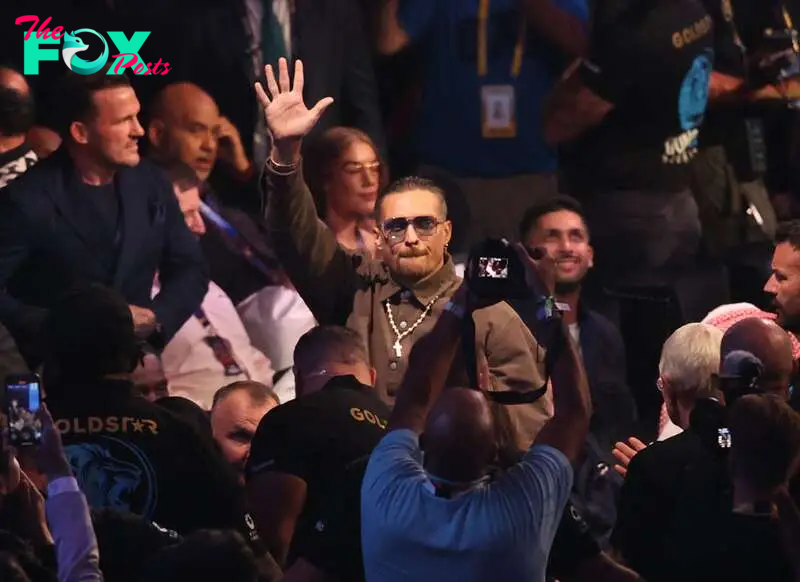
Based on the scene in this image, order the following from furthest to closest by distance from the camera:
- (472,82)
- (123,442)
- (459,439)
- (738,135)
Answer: (738,135)
(472,82)
(123,442)
(459,439)

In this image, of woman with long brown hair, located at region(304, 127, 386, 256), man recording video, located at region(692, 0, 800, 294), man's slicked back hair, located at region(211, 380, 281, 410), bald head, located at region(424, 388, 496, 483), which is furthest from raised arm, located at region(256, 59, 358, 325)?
man recording video, located at region(692, 0, 800, 294)

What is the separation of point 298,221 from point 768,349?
5.75 feet

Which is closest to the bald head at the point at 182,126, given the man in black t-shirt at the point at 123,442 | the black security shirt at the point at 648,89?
the black security shirt at the point at 648,89

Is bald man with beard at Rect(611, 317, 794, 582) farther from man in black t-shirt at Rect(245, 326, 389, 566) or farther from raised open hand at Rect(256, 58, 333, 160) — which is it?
raised open hand at Rect(256, 58, 333, 160)

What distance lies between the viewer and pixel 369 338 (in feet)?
21.5

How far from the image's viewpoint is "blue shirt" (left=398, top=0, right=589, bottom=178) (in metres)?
8.03

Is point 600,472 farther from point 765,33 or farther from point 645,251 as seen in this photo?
point 765,33

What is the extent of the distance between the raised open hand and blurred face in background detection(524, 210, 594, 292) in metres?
1.20

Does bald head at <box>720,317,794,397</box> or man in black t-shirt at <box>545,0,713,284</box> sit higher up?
man in black t-shirt at <box>545,0,713,284</box>

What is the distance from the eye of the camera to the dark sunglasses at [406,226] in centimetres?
652

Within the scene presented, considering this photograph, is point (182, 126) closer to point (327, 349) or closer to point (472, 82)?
point (472, 82)

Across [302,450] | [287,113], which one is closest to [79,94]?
[287,113]

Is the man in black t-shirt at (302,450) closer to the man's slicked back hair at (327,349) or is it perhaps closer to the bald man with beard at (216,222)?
the man's slicked back hair at (327,349)

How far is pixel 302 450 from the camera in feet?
17.6
